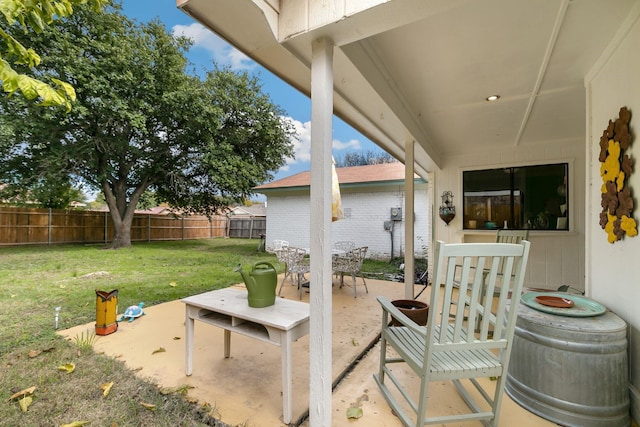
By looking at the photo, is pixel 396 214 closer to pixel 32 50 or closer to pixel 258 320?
pixel 258 320

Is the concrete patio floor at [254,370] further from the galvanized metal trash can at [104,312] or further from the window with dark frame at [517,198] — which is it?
the window with dark frame at [517,198]

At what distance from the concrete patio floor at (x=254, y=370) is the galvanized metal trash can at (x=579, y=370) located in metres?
0.17

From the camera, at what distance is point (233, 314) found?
188cm

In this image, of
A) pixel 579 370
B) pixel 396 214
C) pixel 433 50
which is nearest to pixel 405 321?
pixel 579 370

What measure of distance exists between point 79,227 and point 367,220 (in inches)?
443

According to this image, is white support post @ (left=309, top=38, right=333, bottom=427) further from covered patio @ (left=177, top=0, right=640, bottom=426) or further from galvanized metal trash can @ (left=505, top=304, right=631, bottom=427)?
galvanized metal trash can @ (left=505, top=304, right=631, bottom=427)

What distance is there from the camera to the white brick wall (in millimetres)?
8547

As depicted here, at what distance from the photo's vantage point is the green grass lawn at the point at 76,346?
180 cm

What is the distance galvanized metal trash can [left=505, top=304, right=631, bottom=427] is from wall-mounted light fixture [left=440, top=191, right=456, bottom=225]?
342 centimetres

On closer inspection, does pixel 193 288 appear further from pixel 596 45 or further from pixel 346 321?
pixel 596 45

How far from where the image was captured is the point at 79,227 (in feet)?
37.2

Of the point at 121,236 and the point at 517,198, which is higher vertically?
the point at 517,198

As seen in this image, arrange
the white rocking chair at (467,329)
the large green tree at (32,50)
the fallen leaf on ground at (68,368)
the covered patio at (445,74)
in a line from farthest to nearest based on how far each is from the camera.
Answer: the fallen leaf on ground at (68,368), the covered patio at (445,74), the white rocking chair at (467,329), the large green tree at (32,50)

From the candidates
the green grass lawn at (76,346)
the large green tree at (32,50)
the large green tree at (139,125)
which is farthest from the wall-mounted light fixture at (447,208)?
the large green tree at (139,125)
